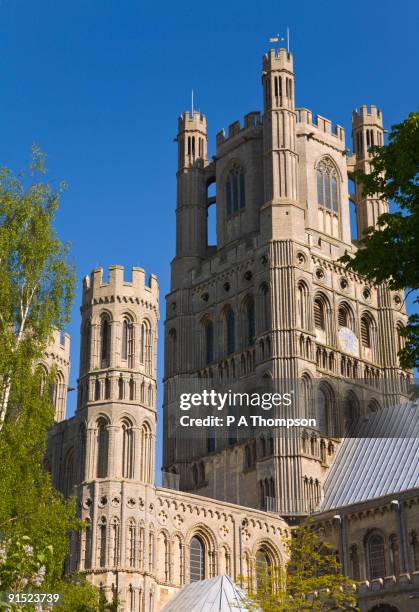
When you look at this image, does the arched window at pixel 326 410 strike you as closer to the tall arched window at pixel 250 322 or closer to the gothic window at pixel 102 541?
the tall arched window at pixel 250 322

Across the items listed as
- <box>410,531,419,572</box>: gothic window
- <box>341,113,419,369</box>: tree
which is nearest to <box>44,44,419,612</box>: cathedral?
<box>410,531,419,572</box>: gothic window

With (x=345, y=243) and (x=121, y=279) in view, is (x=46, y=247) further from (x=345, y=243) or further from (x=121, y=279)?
(x=345, y=243)

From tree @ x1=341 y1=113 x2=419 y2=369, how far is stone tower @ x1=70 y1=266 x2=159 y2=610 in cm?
2667

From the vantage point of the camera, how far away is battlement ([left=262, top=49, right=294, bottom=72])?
7581cm

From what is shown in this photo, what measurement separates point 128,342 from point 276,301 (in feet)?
48.3

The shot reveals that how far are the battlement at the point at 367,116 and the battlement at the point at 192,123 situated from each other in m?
10.9

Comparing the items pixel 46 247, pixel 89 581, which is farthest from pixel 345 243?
pixel 46 247

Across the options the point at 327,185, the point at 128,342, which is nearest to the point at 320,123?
the point at 327,185

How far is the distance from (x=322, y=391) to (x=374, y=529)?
12514 millimetres

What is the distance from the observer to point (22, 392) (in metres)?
36.1

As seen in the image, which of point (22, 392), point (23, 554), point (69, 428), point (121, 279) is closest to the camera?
point (23, 554)

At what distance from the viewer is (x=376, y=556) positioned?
188ft

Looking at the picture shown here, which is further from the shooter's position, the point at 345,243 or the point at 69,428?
the point at 345,243

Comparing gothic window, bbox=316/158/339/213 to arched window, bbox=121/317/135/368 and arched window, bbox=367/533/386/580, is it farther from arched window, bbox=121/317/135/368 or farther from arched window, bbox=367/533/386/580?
arched window, bbox=367/533/386/580
